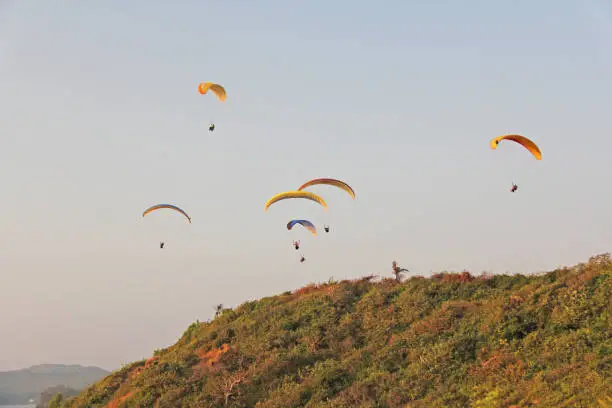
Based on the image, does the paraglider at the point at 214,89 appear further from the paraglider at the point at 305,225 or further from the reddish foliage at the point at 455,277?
the reddish foliage at the point at 455,277

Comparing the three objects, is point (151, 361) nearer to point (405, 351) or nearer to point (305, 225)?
point (305, 225)

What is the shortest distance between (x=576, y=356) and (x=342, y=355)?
36.8 ft

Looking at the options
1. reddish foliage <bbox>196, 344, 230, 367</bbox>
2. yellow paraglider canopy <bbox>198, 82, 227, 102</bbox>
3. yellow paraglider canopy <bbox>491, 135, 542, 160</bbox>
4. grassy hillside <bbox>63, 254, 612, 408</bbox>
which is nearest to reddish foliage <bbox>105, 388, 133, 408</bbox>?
grassy hillside <bbox>63, 254, 612, 408</bbox>

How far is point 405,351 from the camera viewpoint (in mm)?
26359

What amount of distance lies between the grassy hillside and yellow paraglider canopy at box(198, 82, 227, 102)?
531 inches

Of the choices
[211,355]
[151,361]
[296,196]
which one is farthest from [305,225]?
[151,361]

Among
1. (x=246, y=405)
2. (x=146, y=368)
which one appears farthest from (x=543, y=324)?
(x=146, y=368)

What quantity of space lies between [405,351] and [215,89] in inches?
705

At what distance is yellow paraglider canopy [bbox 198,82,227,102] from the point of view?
31661mm

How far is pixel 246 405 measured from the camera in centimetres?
2581

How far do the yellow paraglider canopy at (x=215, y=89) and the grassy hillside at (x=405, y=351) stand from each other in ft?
44.3

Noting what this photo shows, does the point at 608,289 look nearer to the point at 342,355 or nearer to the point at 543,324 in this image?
the point at 543,324

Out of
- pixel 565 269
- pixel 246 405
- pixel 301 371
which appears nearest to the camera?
pixel 246 405

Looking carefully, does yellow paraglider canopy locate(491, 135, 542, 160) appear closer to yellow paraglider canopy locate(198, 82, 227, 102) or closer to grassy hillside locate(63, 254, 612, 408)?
grassy hillside locate(63, 254, 612, 408)
